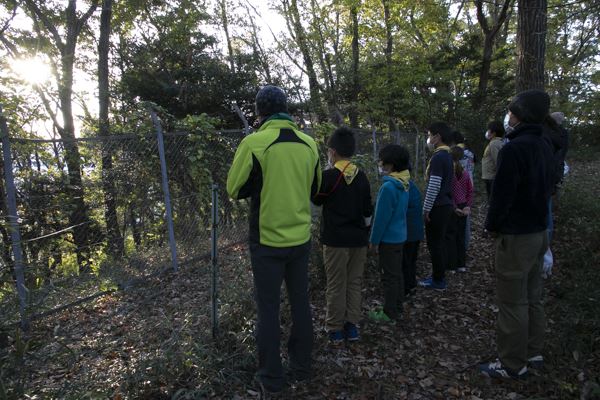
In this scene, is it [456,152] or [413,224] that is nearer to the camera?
[413,224]

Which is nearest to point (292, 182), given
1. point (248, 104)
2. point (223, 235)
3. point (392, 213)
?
point (392, 213)

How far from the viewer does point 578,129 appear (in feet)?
64.7

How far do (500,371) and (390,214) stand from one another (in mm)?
1480

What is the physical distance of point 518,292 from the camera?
2.83 metres

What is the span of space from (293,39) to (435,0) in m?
6.19

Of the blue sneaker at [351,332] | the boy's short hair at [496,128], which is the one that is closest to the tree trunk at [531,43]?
the boy's short hair at [496,128]

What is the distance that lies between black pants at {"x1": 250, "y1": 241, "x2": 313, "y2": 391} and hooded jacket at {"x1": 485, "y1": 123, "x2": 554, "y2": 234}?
1.38 metres

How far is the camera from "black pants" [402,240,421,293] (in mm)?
4363

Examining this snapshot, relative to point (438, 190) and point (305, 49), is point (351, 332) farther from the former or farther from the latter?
point (305, 49)

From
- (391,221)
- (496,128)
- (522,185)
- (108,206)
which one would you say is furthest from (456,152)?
(108,206)

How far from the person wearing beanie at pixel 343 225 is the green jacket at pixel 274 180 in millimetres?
568

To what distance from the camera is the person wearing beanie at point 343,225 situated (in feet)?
10.7

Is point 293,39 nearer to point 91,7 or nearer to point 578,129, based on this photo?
point 91,7

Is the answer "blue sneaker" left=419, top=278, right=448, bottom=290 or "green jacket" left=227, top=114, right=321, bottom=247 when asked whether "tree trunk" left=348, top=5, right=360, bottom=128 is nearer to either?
"blue sneaker" left=419, top=278, right=448, bottom=290
